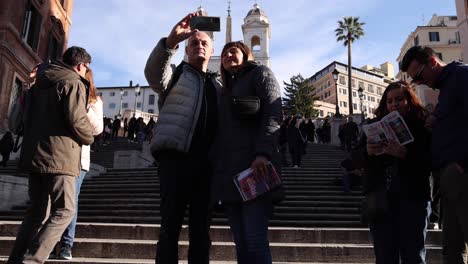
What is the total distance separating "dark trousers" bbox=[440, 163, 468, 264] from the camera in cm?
271

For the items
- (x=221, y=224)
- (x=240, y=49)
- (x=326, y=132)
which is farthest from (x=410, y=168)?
(x=326, y=132)

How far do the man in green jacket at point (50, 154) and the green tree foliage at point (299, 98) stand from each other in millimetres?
61852

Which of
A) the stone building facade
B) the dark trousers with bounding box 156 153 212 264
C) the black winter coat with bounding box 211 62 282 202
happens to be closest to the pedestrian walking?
the dark trousers with bounding box 156 153 212 264

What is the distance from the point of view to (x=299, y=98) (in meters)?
67.8

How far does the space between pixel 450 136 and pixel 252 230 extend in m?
1.65

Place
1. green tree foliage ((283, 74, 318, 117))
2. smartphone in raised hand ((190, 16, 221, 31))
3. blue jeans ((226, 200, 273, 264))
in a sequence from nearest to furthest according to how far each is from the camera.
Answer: blue jeans ((226, 200, 273, 264))
smartphone in raised hand ((190, 16, 221, 31))
green tree foliage ((283, 74, 318, 117))

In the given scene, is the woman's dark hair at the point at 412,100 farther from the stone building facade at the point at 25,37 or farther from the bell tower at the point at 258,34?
the bell tower at the point at 258,34

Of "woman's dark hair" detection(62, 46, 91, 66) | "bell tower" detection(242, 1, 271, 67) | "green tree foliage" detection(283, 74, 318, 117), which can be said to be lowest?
"woman's dark hair" detection(62, 46, 91, 66)

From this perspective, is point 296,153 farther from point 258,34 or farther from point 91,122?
point 258,34

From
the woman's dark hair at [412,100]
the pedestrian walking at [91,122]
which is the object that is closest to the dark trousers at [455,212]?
the woman's dark hair at [412,100]

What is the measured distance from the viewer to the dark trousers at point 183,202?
284cm

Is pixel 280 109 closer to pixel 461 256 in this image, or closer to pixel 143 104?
pixel 461 256

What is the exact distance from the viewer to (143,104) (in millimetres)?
83000

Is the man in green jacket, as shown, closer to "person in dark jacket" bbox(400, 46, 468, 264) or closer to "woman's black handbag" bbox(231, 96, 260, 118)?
"woman's black handbag" bbox(231, 96, 260, 118)
